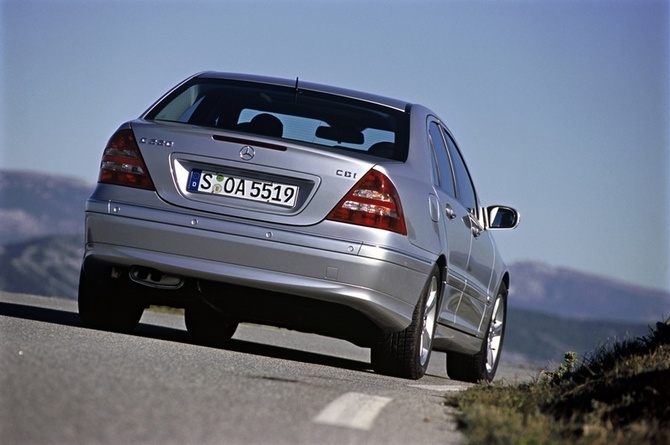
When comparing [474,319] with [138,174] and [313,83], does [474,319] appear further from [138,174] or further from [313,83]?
[138,174]

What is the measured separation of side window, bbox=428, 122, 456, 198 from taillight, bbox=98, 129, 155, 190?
1912 millimetres

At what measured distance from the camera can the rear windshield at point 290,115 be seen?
8.54m

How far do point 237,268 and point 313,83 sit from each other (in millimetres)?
1810

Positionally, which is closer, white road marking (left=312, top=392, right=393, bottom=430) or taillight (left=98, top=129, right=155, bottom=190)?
white road marking (left=312, top=392, right=393, bottom=430)

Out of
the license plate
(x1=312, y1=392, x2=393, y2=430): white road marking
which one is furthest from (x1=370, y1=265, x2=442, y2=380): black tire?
(x1=312, y1=392, x2=393, y2=430): white road marking

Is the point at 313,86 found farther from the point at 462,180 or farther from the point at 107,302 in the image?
the point at 107,302

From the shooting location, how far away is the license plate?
26.0 feet

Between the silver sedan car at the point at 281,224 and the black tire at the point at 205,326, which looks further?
the black tire at the point at 205,326

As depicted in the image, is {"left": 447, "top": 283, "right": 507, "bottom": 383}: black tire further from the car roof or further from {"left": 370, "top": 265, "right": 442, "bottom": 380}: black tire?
the car roof

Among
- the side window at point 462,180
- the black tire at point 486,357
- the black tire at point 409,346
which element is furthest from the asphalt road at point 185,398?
the black tire at point 486,357

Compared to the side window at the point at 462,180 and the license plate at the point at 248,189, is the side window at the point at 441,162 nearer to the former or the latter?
the side window at the point at 462,180

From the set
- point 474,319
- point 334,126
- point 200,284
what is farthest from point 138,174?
point 474,319

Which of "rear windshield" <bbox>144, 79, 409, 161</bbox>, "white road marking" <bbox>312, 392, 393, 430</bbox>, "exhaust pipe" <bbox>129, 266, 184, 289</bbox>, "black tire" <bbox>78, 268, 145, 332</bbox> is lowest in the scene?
"black tire" <bbox>78, 268, 145, 332</bbox>

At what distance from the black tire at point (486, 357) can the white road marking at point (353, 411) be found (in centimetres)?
380
